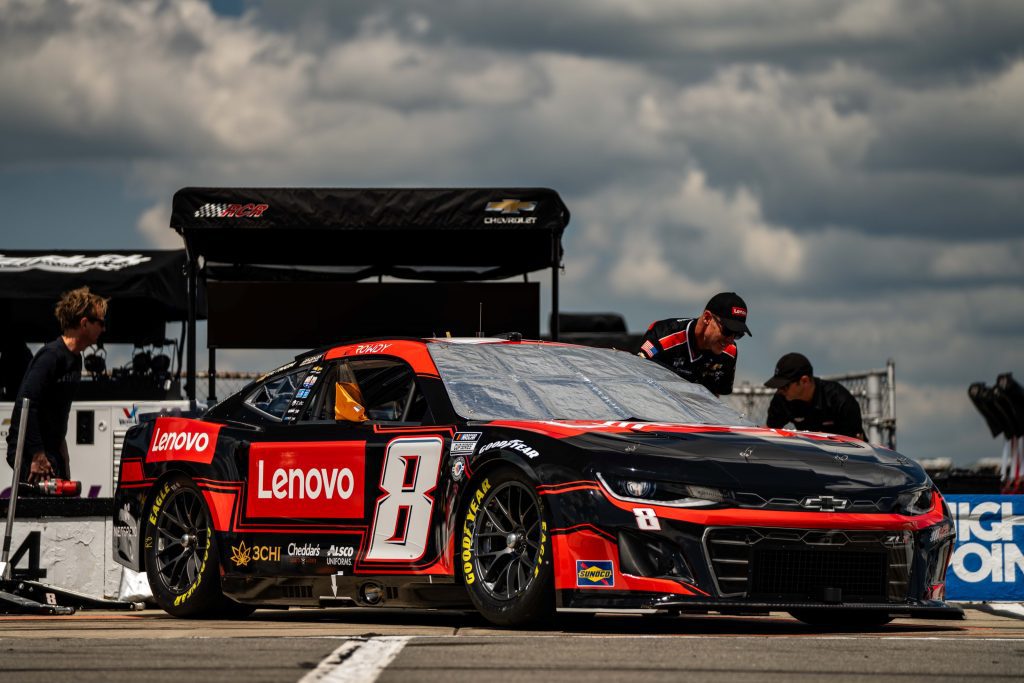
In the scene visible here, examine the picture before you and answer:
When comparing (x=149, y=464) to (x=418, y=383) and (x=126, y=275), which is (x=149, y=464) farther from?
(x=126, y=275)

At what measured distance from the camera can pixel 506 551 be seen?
24.6 ft

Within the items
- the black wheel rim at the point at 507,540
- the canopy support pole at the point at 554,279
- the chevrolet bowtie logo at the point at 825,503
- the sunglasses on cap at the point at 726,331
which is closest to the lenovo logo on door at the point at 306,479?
the black wheel rim at the point at 507,540

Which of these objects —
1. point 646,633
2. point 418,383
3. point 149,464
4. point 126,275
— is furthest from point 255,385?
point 126,275

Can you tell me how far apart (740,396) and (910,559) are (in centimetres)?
1438

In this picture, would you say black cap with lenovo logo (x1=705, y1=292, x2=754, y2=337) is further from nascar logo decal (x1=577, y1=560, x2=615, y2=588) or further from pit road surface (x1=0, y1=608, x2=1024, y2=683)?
nascar logo decal (x1=577, y1=560, x2=615, y2=588)

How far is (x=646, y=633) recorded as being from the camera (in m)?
7.56

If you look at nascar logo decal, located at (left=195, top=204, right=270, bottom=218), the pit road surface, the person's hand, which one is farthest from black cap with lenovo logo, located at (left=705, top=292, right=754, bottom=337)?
nascar logo decal, located at (left=195, top=204, right=270, bottom=218)

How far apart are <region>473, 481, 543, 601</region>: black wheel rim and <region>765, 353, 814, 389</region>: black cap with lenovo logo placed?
3943 millimetres

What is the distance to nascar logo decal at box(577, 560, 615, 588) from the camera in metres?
7.13

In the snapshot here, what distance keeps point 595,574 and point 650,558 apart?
233 mm

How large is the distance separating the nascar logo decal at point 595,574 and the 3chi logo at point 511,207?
23.9ft

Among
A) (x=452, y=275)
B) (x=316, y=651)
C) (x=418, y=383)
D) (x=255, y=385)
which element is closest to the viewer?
(x=316, y=651)

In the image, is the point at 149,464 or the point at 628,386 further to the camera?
the point at 149,464

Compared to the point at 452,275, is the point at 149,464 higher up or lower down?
lower down
